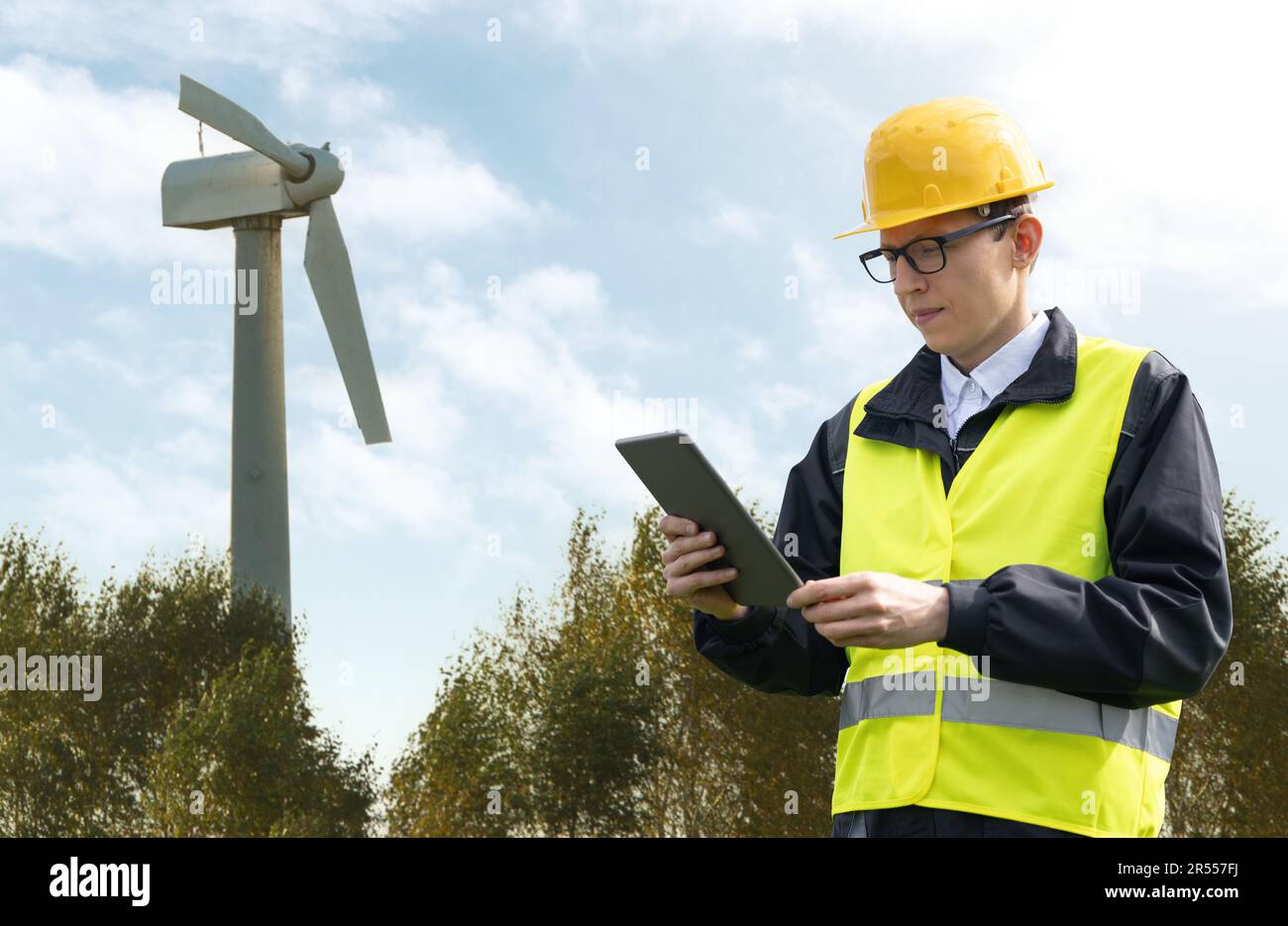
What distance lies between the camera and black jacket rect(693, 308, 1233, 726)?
3891 mm

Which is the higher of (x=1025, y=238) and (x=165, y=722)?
(x=165, y=722)

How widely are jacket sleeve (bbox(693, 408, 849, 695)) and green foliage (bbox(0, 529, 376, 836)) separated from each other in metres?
44.7

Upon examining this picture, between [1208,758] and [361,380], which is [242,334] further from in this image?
[1208,758]

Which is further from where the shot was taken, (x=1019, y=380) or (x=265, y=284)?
(x=265, y=284)

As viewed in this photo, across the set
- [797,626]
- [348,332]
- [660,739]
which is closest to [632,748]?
[660,739]

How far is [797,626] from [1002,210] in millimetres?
1372

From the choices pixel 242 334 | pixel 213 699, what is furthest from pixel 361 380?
pixel 213 699

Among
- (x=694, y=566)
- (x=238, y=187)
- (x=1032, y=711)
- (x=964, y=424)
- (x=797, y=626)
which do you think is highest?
(x=238, y=187)

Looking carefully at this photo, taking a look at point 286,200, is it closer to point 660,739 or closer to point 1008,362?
point 660,739

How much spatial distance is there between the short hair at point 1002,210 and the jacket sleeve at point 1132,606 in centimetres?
80

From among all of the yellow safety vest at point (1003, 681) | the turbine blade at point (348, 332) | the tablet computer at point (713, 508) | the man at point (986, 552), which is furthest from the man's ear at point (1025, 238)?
the turbine blade at point (348, 332)

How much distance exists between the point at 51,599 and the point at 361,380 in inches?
1031

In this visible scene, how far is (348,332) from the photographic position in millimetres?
36031
